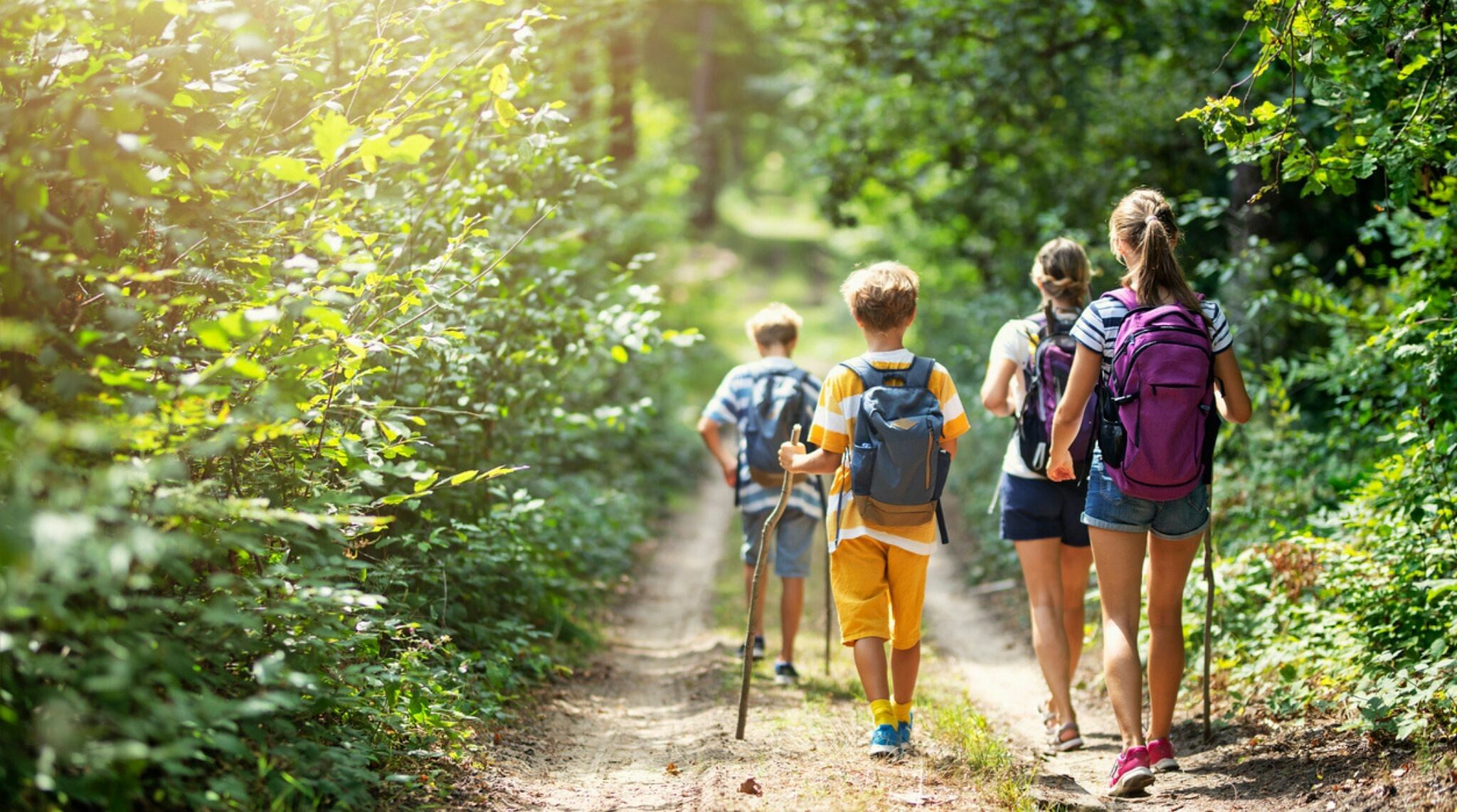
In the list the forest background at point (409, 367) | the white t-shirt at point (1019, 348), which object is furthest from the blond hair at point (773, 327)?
the white t-shirt at point (1019, 348)

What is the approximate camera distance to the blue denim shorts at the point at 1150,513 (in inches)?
173

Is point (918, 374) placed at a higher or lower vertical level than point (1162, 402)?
higher

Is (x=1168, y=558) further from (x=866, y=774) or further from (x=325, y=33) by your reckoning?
(x=325, y=33)

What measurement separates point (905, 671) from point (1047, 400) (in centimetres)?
137

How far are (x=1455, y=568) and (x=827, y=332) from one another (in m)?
24.4

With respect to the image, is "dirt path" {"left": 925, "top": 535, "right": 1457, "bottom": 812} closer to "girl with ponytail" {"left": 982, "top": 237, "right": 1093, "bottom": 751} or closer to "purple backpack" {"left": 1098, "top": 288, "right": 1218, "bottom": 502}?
"girl with ponytail" {"left": 982, "top": 237, "right": 1093, "bottom": 751}

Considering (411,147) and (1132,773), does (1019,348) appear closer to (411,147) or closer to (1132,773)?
(1132,773)

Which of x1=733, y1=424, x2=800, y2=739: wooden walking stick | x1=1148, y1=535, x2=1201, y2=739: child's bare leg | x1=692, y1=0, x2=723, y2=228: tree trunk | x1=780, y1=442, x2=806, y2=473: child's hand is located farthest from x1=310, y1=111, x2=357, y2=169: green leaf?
x1=692, y1=0, x2=723, y2=228: tree trunk

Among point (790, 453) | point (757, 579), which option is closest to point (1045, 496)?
point (790, 453)

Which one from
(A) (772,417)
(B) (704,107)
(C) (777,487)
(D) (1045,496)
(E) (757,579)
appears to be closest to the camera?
(E) (757,579)

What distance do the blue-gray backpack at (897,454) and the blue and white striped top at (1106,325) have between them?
65 centimetres

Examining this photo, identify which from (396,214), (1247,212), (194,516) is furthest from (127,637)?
(1247,212)

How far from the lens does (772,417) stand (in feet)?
21.0

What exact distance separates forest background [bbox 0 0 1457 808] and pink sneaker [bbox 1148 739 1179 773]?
74 centimetres
